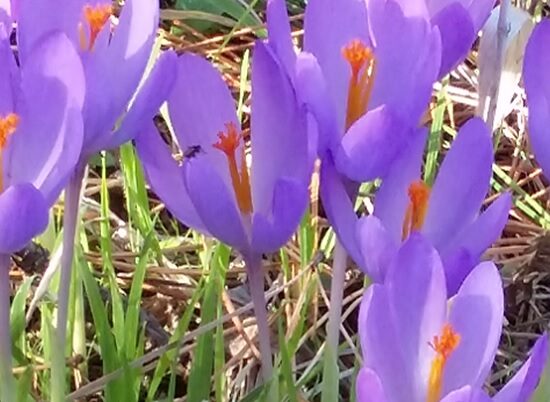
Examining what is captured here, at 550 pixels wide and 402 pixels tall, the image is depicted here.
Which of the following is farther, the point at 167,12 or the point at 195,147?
the point at 167,12

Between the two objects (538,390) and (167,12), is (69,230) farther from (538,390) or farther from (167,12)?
(167,12)

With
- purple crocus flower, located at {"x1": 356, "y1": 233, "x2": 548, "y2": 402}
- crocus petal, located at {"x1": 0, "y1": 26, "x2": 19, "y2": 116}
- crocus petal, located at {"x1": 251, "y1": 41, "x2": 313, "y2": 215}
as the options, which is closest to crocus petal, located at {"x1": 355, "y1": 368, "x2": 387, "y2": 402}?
purple crocus flower, located at {"x1": 356, "y1": 233, "x2": 548, "y2": 402}

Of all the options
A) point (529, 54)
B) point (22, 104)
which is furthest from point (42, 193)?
point (529, 54)

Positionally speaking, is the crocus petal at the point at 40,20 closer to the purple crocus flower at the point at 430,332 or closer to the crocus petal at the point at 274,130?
the crocus petal at the point at 274,130

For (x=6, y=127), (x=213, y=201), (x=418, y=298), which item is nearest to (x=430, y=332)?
(x=418, y=298)

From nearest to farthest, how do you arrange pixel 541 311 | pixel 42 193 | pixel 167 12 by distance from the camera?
1. pixel 42 193
2. pixel 541 311
3. pixel 167 12

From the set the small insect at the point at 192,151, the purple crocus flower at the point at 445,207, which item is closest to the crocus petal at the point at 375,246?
the purple crocus flower at the point at 445,207
